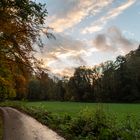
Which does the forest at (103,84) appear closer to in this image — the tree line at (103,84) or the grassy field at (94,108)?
the tree line at (103,84)

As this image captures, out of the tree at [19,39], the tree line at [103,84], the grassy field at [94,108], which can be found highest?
the tree line at [103,84]

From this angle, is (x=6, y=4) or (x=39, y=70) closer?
(x=6, y=4)

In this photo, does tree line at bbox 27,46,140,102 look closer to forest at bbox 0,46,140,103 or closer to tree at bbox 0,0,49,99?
forest at bbox 0,46,140,103

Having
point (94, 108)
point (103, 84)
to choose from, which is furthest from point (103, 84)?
point (94, 108)

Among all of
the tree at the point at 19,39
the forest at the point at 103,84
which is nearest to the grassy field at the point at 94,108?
the tree at the point at 19,39

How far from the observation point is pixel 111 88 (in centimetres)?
12444

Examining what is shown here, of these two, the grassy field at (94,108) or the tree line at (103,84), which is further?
the tree line at (103,84)

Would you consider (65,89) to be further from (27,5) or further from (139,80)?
(27,5)

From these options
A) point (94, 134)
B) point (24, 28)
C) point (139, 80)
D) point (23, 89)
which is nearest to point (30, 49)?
point (24, 28)

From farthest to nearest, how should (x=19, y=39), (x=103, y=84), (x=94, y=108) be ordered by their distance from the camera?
(x=103, y=84) < (x=19, y=39) < (x=94, y=108)

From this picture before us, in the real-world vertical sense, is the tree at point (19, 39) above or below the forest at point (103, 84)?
below

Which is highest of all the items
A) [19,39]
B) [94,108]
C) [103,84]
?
[103,84]

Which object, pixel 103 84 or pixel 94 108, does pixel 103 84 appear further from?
pixel 94 108

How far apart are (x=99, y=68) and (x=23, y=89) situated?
11763cm
